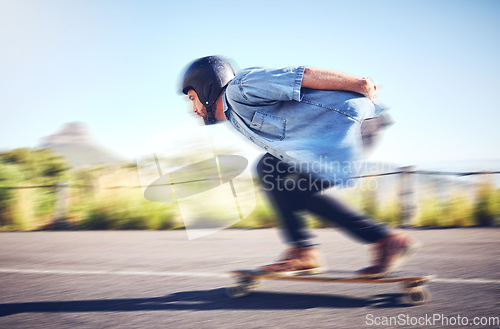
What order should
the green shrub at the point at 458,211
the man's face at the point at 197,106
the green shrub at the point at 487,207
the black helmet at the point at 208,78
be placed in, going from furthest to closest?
1. the green shrub at the point at 458,211
2. the green shrub at the point at 487,207
3. the man's face at the point at 197,106
4. the black helmet at the point at 208,78

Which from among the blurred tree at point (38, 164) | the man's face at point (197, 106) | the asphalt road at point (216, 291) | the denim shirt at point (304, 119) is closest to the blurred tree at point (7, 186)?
the blurred tree at point (38, 164)

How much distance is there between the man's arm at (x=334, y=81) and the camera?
220cm

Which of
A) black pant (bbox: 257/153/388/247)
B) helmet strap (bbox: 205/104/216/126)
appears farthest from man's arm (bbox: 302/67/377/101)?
helmet strap (bbox: 205/104/216/126)

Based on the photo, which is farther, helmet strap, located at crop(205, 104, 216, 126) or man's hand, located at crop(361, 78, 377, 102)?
helmet strap, located at crop(205, 104, 216, 126)

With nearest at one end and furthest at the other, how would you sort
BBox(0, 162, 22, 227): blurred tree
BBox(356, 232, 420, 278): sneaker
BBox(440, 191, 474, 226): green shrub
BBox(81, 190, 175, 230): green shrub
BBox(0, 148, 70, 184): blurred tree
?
BBox(356, 232, 420, 278): sneaker, BBox(440, 191, 474, 226): green shrub, BBox(81, 190, 175, 230): green shrub, BBox(0, 162, 22, 227): blurred tree, BBox(0, 148, 70, 184): blurred tree

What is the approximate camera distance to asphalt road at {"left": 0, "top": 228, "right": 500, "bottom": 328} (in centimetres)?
218

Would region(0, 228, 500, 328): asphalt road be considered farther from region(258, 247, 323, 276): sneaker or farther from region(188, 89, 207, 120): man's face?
region(188, 89, 207, 120): man's face

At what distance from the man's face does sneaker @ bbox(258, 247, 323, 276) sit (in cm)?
107

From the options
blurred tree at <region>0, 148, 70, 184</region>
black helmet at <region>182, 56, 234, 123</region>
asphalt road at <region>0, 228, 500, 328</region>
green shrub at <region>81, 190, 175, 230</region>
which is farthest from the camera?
blurred tree at <region>0, 148, 70, 184</region>

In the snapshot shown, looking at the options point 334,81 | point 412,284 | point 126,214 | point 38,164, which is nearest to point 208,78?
point 334,81

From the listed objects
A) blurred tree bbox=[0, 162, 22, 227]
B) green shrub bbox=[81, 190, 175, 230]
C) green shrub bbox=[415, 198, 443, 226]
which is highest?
blurred tree bbox=[0, 162, 22, 227]

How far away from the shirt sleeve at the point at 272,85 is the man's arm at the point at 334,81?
0.05m

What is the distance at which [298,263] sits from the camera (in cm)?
260

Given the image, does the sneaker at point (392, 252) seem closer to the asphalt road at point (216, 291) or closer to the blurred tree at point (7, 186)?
the asphalt road at point (216, 291)
